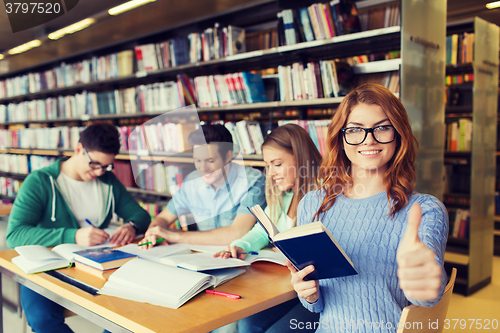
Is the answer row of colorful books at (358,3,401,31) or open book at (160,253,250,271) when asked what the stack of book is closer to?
open book at (160,253,250,271)

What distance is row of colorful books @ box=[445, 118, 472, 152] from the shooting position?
3.60 metres

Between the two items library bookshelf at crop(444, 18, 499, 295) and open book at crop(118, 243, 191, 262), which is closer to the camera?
open book at crop(118, 243, 191, 262)

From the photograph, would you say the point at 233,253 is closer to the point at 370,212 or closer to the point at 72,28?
the point at 370,212

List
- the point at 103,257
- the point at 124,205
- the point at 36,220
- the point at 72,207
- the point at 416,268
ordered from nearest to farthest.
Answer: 1. the point at 416,268
2. the point at 103,257
3. the point at 36,220
4. the point at 72,207
5. the point at 124,205

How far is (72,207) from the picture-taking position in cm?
204

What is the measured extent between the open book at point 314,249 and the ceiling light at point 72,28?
11.8ft

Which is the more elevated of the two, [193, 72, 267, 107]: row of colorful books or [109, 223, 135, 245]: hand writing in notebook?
[193, 72, 267, 107]: row of colorful books

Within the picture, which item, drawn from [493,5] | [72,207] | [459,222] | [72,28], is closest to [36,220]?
[72,207]

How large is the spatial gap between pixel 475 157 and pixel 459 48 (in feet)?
3.66

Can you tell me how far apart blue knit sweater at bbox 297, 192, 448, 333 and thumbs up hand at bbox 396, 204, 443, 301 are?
0.32m

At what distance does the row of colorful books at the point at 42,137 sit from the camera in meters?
4.79

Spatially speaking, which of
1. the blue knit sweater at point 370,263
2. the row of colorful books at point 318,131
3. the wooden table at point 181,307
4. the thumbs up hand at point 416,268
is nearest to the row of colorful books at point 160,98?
the row of colorful books at point 318,131

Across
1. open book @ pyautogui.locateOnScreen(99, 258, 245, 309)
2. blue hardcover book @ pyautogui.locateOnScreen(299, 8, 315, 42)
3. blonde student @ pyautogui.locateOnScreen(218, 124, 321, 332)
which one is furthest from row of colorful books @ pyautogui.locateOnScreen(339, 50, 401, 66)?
open book @ pyautogui.locateOnScreen(99, 258, 245, 309)

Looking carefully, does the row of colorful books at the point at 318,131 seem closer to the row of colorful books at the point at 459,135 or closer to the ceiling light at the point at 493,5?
the row of colorful books at the point at 459,135
